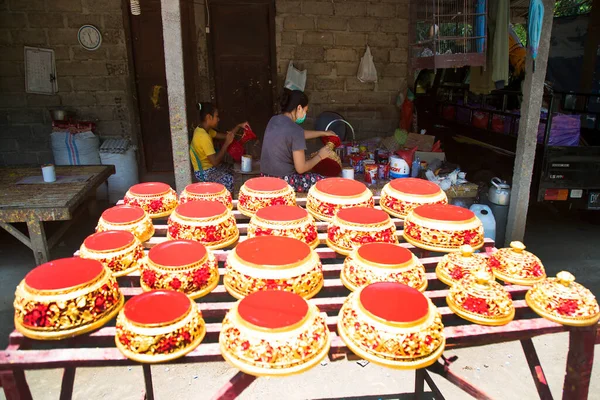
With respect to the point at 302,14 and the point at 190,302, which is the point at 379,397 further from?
the point at 302,14

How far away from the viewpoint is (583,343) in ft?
4.91

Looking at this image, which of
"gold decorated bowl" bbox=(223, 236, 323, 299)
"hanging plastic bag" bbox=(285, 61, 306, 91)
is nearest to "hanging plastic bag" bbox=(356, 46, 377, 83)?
"hanging plastic bag" bbox=(285, 61, 306, 91)

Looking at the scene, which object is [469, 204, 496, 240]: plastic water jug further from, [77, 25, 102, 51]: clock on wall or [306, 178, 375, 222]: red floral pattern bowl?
[77, 25, 102, 51]: clock on wall

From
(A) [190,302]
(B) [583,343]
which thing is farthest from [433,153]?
(A) [190,302]

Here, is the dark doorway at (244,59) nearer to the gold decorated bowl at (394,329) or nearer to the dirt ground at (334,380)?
the dirt ground at (334,380)

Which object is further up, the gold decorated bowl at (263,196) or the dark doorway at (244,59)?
the dark doorway at (244,59)

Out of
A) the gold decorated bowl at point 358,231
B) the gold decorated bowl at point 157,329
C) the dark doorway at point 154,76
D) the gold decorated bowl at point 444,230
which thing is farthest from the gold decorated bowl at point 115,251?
the dark doorway at point 154,76

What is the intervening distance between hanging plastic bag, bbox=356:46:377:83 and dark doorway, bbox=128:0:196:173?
2.41 metres

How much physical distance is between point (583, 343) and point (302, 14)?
18.0ft

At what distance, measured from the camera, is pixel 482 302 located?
1429 millimetres

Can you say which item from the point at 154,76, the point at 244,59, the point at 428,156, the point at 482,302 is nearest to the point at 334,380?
the point at 482,302

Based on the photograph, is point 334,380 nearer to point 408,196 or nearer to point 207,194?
point 408,196

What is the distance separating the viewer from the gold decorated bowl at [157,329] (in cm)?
122

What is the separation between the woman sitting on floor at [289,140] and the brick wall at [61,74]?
3193 millimetres
